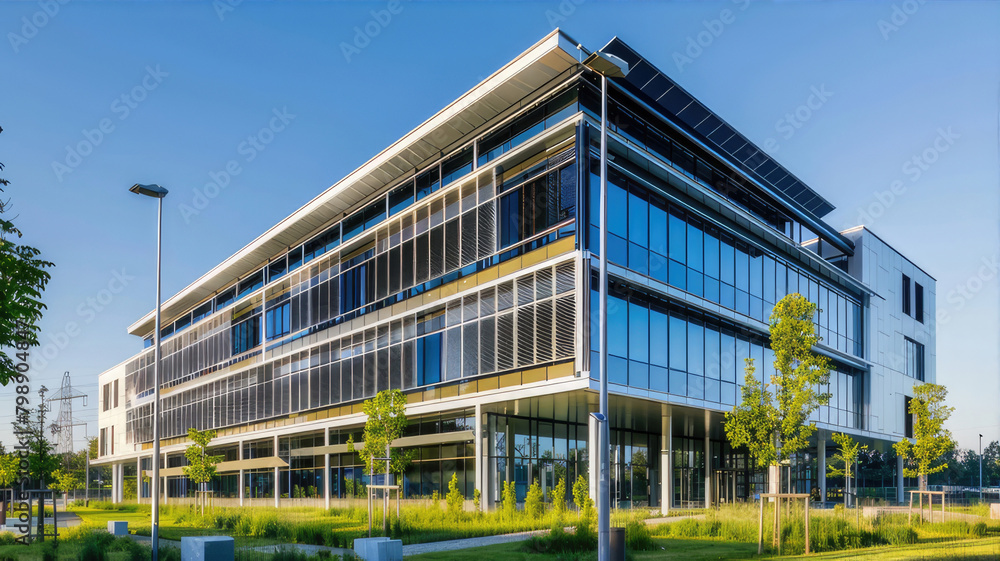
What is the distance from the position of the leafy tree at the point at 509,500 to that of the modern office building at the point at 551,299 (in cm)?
112

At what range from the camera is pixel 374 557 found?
711 inches

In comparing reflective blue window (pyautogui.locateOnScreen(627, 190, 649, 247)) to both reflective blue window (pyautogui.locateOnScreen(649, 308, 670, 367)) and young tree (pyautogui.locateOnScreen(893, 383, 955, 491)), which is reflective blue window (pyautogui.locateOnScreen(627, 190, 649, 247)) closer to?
reflective blue window (pyautogui.locateOnScreen(649, 308, 670, 367))

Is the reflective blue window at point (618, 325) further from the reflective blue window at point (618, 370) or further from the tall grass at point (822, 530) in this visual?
the tall grass at point (822, 530)

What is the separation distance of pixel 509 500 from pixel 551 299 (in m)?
7.85

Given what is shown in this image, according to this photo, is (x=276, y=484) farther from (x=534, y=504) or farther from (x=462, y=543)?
(x=462, y=543)

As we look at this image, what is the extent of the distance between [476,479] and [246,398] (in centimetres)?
2686

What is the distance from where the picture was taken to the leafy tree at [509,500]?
29263 mm

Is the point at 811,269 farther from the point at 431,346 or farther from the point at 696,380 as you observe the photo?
the point at 431,346

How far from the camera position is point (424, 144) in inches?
1407

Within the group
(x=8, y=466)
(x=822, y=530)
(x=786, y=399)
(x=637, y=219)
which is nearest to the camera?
(x=822, y=530)

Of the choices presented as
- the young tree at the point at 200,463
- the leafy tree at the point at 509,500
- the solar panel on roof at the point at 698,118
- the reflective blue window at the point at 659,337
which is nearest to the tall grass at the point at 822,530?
the leafy tree at the point at 509,500

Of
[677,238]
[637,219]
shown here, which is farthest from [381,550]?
[677,238]

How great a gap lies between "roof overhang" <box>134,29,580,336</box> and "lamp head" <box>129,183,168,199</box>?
11691 millimetres

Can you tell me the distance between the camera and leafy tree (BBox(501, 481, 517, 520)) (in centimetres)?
2926
